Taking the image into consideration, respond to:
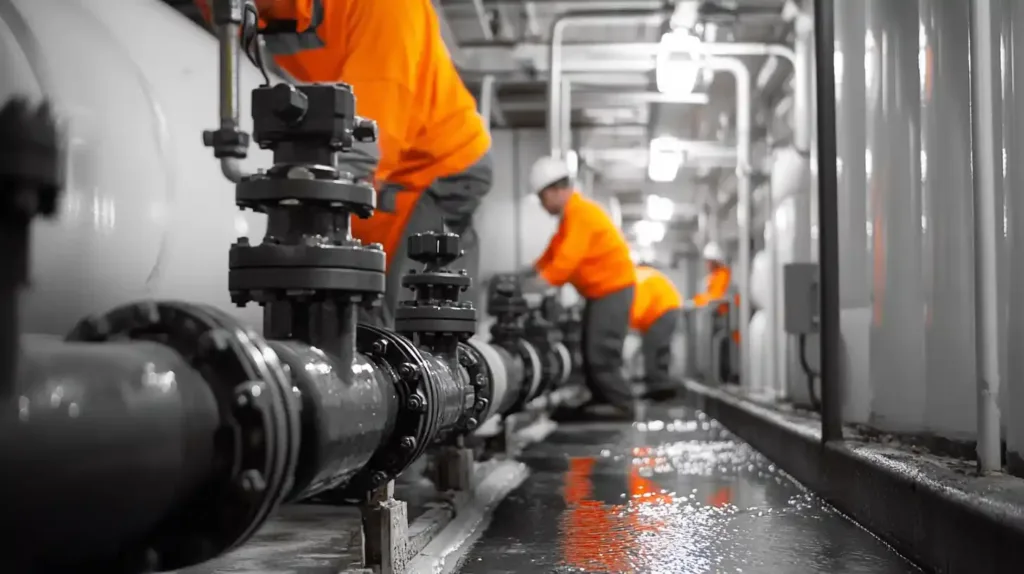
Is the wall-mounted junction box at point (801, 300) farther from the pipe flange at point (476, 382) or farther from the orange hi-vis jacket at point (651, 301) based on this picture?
the orange hi-vis jacket at point (651, 301)

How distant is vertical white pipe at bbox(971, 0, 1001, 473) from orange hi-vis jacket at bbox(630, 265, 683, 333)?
6.75m

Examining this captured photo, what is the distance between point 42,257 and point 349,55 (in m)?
1.10

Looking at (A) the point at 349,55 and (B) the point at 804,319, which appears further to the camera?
(B) the point at 804,319

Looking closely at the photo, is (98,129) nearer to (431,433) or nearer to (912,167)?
(431,433)

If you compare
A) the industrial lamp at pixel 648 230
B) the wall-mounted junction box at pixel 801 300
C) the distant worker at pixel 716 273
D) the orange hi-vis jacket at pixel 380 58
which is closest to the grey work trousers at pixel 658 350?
the distant worker at pixel 716 273

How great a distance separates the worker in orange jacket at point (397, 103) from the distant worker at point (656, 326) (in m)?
5.33

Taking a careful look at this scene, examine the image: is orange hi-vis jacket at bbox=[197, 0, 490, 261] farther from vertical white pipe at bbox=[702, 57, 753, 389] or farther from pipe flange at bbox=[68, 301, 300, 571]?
vertical white pipe at bbox=[702, 57, 753, 389]

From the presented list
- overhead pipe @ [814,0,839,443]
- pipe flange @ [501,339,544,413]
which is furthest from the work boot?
overhead pipe @ [814,0,839,443]

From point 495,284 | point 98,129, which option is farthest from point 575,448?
point 98,129

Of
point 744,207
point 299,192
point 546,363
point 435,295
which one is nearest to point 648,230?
point 744,207

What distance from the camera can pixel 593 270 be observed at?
6316mm

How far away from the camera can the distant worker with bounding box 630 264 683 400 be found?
862 centimetres

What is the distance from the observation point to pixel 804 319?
3.83 m

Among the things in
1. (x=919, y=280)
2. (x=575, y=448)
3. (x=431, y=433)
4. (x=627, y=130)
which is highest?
(x=627, y=130)
